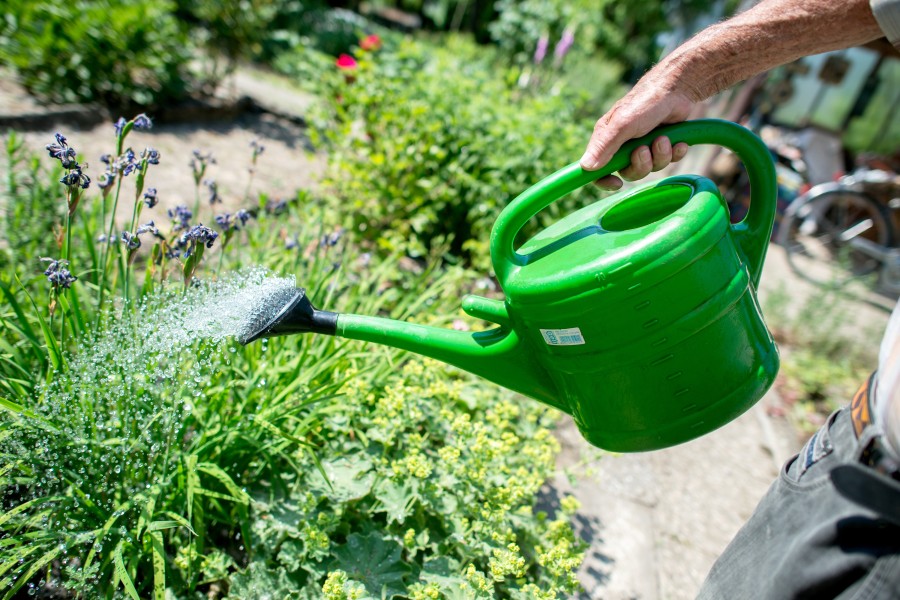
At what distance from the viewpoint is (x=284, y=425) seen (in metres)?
1.62

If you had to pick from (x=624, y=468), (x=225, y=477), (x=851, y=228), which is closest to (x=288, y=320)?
(x=225, y=477)

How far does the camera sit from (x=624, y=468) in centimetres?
246

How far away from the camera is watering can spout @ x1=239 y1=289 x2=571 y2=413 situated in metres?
1.20

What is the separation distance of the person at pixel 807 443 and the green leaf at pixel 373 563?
63 centimetres

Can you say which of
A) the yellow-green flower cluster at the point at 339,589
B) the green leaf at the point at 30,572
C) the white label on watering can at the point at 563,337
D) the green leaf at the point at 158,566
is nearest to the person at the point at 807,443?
the white label on watering can at the point at 563,337

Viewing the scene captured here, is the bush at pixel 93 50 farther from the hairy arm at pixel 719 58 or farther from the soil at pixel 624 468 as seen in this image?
the hairy arm at pixel 719 58

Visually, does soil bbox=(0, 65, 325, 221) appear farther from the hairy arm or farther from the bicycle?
the bicycle

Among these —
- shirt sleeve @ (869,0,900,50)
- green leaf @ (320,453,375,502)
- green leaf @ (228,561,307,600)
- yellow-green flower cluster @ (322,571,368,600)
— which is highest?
shirt sleeve @ (869,0,900,50)

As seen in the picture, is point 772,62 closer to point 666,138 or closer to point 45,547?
point 666,138

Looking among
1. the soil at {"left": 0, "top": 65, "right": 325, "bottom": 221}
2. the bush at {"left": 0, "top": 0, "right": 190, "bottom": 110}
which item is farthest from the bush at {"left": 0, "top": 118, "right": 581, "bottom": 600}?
the bush at {"left": 0, "top": 0, "right": 190, "bottom": 110}

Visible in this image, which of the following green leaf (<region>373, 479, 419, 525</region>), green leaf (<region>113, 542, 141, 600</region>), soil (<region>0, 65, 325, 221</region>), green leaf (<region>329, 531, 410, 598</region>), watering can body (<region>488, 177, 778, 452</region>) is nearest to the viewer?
watering can body (<region>488, 177, 778, 452</region>)

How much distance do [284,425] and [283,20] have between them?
7701mm

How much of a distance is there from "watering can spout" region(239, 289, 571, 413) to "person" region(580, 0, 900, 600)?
33 centimetres

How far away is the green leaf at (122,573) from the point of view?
1.16 metres
